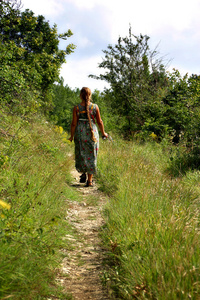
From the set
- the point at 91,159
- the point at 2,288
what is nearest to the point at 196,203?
the point at 2,288

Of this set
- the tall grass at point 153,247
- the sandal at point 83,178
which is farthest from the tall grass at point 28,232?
the sandal at point 83,178

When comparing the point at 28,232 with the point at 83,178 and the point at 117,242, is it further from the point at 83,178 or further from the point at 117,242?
the point at 83,178

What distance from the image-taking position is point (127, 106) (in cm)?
1588

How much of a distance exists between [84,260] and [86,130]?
383 cm

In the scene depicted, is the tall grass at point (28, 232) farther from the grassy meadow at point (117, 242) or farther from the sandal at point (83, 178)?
the sandal at point (83, 178)

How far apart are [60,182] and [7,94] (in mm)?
3217

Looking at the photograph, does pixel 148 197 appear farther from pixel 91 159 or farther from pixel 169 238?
pixel 91 159

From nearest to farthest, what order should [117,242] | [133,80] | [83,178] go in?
1. [117,242]
2. [83,178]
3. [133,80]

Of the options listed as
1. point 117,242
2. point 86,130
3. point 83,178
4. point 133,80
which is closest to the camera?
point 117,242

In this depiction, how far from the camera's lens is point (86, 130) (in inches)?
256

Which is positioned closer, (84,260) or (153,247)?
(153,247)

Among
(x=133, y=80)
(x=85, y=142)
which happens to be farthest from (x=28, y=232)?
(x=133, y=80)

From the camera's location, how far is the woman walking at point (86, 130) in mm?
6414

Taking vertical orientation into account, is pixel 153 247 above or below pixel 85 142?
below
